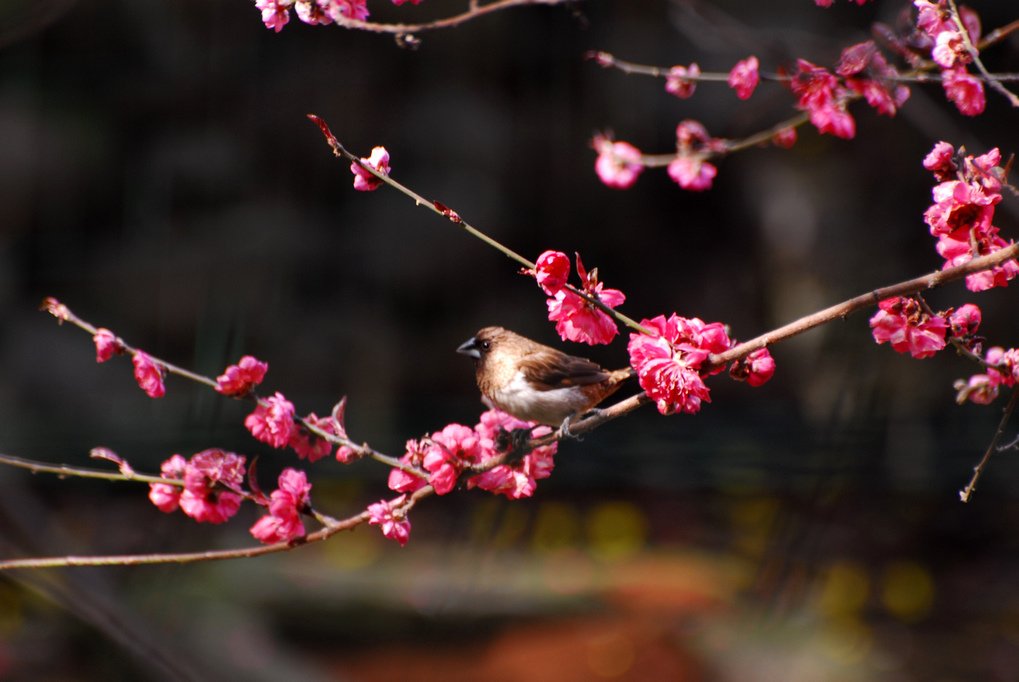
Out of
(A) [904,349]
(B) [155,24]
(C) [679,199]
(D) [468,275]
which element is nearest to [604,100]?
(C) [679,199]

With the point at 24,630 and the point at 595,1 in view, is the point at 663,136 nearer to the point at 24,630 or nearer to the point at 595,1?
the point at 595,1

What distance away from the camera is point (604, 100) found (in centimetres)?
353

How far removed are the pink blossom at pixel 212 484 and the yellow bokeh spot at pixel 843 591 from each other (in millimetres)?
2683

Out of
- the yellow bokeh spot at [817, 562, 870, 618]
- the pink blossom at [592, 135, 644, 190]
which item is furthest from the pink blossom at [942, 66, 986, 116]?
the yellow bokeh spot at [817, 562, 870, 618]

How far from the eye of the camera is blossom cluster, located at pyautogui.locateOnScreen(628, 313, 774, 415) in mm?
668

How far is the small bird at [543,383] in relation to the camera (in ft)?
3.32

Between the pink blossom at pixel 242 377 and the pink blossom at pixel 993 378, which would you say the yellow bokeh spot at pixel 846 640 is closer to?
the pink blossom at pixel 993 378

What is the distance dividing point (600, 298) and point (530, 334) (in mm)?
2659

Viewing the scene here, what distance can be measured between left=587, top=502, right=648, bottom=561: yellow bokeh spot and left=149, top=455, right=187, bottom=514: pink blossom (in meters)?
2.62

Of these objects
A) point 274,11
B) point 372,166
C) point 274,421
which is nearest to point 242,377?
point 274,421

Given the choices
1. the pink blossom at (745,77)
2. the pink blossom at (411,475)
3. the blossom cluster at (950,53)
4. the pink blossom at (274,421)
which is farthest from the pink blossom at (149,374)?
the blossom cluster at (950,53)

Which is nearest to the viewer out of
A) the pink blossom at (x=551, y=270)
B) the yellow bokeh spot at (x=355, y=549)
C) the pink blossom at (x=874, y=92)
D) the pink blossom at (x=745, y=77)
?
the pink blossom at (x=551, y=270)

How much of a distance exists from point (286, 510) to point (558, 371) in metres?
0.44

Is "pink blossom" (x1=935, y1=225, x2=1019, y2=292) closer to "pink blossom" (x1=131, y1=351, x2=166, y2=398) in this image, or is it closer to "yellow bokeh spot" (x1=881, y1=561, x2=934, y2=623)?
"pink blossom" (x1=131, y1=351, x2=166, y2=398)
